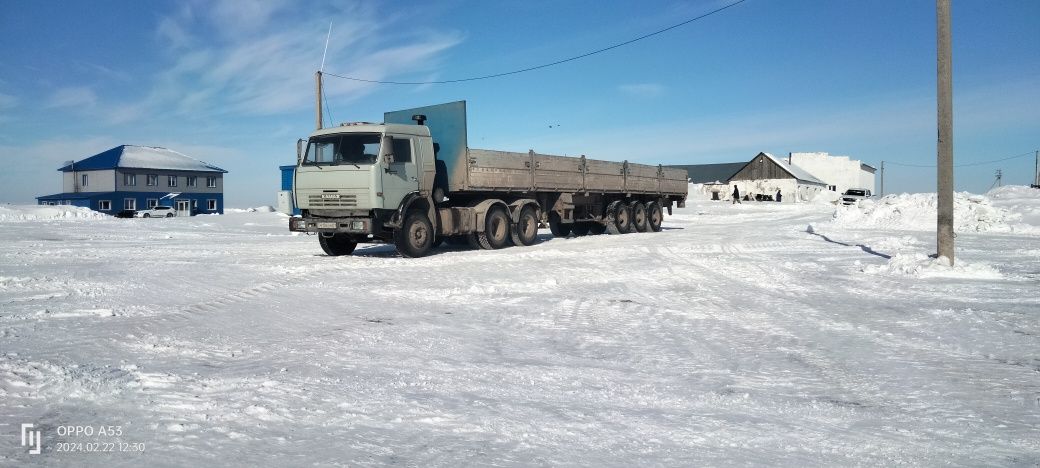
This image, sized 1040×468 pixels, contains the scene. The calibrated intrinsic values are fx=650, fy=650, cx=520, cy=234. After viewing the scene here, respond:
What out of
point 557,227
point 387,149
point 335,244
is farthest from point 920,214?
point 335,244

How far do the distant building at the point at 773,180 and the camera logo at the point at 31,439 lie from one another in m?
76.6

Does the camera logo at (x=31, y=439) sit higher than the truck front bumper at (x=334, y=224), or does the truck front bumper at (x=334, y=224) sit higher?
the truck front bumper at (x=334, y=224)

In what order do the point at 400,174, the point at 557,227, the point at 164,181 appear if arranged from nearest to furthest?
1. the point at 400,174
2. the point at 557,227
3. the point at 164,181

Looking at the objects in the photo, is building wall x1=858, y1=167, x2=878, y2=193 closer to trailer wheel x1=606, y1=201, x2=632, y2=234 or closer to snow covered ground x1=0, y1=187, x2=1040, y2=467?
trailer wheel x1=606, y1=201, x2=632, y2=234

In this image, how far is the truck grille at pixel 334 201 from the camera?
41.5 feet

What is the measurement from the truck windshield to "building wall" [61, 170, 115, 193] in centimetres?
5684

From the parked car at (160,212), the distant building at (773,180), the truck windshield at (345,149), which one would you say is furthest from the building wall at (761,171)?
the truck windshield at (345,149)

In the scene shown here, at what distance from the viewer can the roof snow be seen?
60.4 m

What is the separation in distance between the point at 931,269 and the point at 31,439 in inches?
433

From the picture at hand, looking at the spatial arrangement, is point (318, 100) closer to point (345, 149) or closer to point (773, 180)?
point (345, 149)

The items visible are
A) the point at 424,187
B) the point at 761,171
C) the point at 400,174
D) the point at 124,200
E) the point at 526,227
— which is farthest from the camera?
the point at 761,171

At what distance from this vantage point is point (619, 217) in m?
21.2

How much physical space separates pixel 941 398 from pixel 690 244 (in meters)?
12.1

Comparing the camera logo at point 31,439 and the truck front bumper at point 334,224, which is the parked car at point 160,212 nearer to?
the truck front bumper at point 334,224
